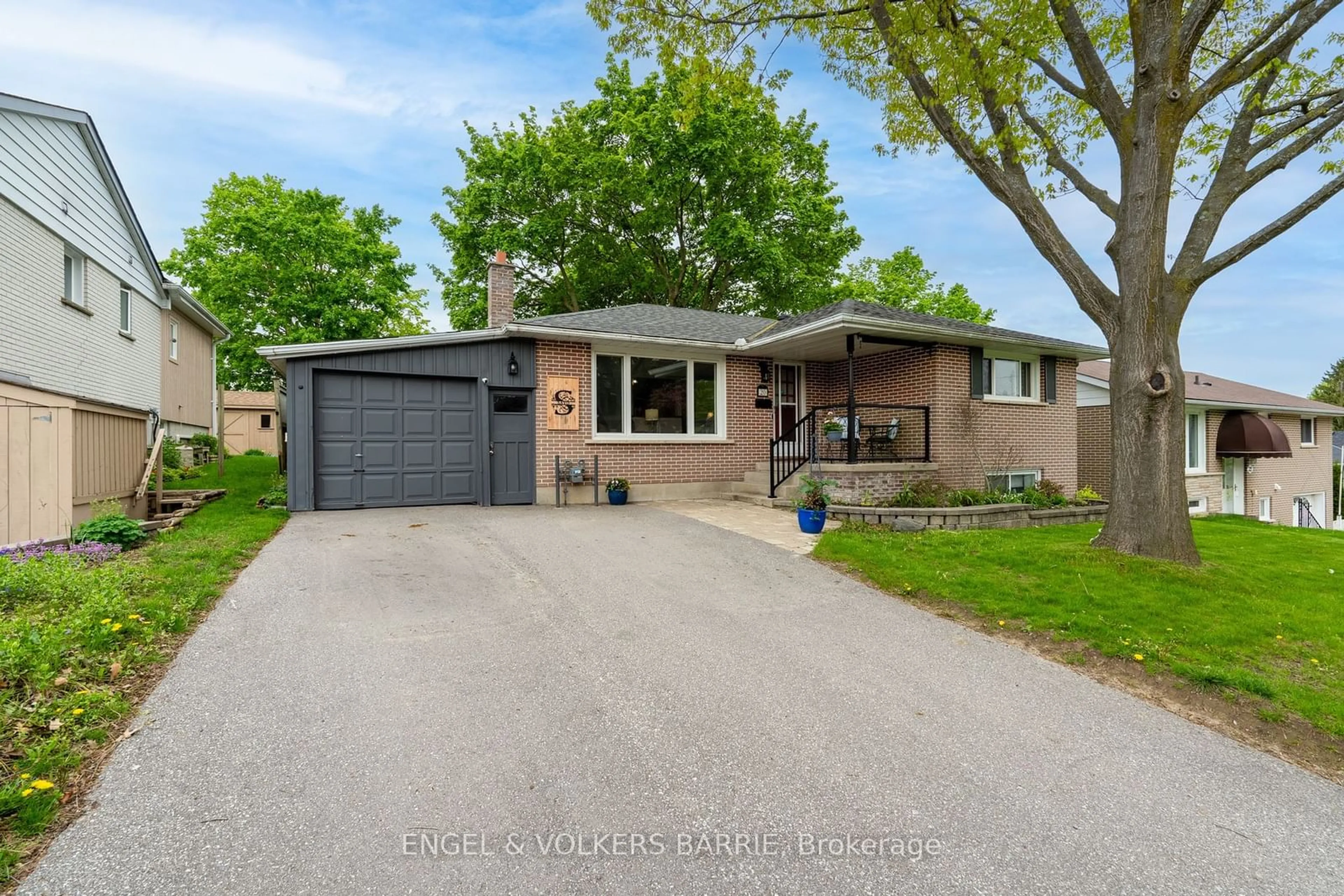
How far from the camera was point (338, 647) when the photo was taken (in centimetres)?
379

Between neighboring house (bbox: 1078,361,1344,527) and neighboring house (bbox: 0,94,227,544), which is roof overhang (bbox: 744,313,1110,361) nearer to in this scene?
neighboring house (bbox: 1078,361,1344,527)

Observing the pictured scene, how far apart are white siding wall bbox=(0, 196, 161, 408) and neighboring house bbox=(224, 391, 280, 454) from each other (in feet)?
74.3

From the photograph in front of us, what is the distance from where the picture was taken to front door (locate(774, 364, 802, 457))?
12.7 meters

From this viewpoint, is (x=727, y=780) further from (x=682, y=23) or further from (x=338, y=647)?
(x=682, y=23)

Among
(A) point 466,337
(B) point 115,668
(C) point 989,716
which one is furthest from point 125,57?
(C) point 989,716

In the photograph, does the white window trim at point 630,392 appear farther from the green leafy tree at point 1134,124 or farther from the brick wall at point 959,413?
the green leafy tree at point 1134,124

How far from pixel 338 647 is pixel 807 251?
23.9m

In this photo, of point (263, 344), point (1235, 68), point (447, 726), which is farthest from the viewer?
point (263, 344)

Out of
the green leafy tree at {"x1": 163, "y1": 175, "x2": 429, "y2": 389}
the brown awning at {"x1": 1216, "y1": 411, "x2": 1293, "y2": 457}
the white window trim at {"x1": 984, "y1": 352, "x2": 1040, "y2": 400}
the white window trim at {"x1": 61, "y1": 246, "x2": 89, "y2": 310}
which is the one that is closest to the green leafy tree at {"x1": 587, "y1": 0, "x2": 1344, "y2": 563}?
the white window trim at {"x1": 984, "y1": 352, "x2": 1040, "y2": 400}

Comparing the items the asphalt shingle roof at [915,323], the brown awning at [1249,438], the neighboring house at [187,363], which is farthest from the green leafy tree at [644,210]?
the brown awning at [1249,438]

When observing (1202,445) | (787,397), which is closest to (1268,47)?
(787,397)

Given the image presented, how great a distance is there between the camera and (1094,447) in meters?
15.9

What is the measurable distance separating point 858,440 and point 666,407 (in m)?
3.73

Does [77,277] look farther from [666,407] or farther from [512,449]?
[666,407]
